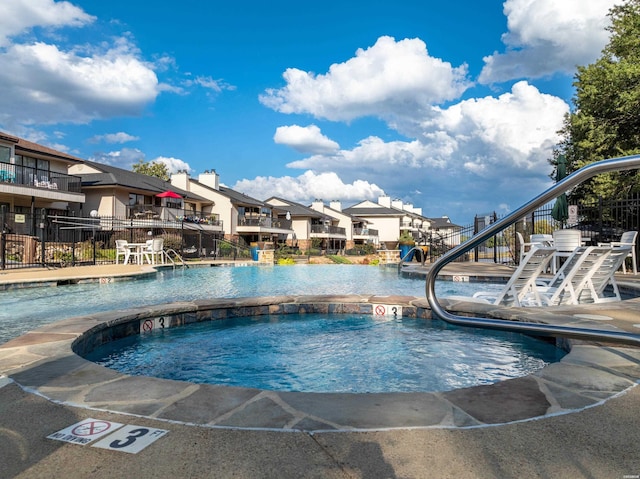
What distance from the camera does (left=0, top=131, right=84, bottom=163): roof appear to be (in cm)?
2188

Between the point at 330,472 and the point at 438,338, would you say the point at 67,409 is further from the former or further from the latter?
the point at 438,338

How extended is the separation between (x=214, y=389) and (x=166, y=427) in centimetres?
53

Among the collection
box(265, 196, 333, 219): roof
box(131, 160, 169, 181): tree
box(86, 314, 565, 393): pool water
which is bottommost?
box(86, 314, 565, 393): pool water

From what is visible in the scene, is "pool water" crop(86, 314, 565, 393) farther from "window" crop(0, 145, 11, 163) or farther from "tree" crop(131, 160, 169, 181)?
"tree" crop(131, 160, 169, 181)

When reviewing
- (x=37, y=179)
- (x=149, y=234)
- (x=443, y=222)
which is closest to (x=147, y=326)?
(x=149, y=234)

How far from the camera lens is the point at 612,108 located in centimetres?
1658

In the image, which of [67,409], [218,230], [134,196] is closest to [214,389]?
[67,409]

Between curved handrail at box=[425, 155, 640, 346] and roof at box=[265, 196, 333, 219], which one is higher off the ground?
roof at box=[265, 196, 333, 219]

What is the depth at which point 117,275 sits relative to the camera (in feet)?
39.5

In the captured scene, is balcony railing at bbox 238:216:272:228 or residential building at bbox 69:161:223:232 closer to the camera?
residential building at bbox 69:161:223:232

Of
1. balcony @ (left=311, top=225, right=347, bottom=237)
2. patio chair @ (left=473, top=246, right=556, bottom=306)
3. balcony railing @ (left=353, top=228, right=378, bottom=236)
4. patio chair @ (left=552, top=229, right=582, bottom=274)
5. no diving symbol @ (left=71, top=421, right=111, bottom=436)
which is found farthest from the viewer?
balcony railing @ (left=353, top=228, right=378, bottom=236)

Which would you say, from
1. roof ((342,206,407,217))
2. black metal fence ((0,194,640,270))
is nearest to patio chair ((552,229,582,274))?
black metal fence ((0,194,640,270))

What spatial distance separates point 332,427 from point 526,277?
18.2ft

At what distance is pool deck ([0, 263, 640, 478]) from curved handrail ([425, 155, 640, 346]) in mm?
393
